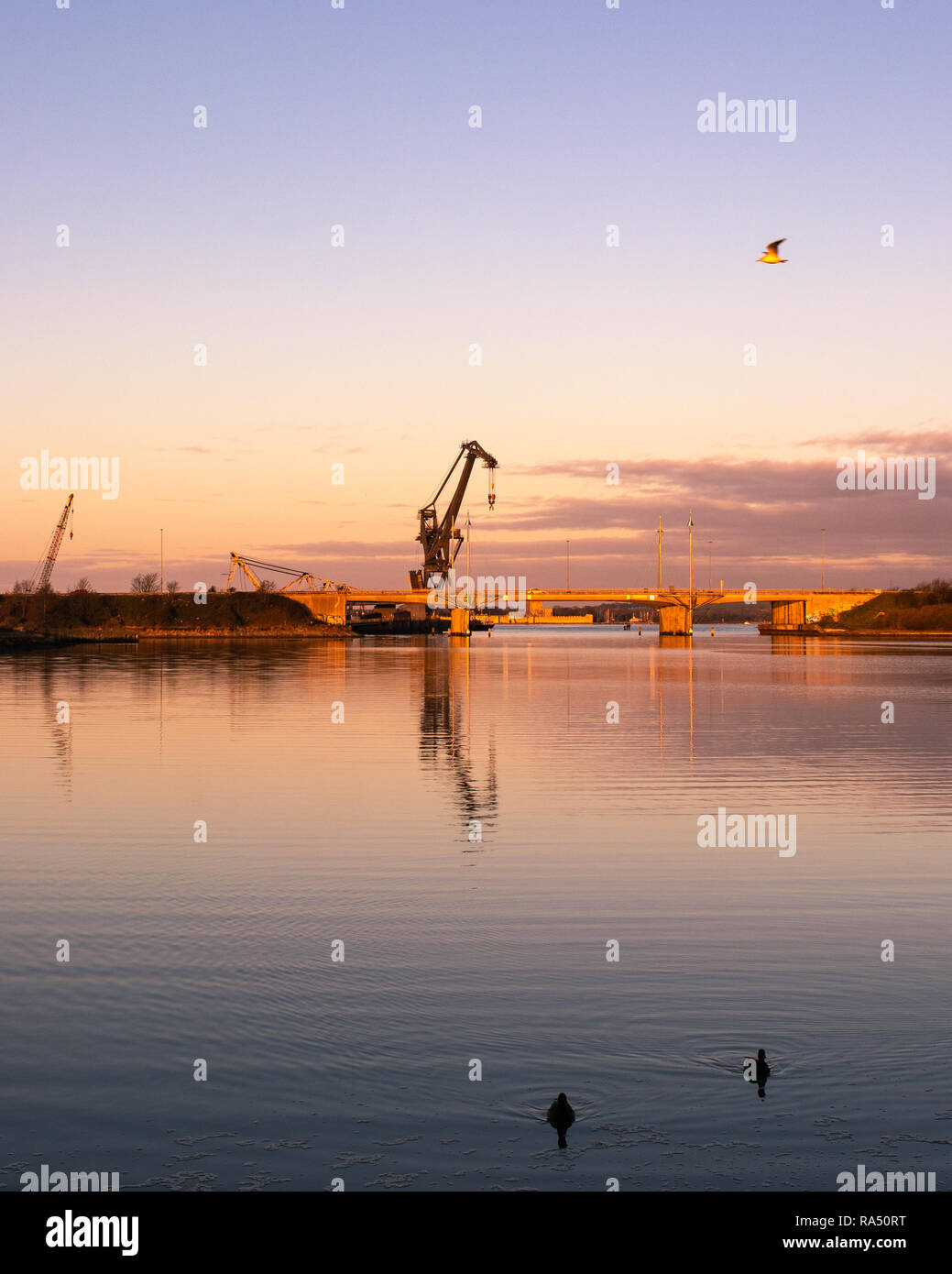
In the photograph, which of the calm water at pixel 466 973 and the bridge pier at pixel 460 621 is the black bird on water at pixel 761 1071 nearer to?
the calm water at pixel 466 973

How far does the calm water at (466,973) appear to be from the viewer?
311 inches

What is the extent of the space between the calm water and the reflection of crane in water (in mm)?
257

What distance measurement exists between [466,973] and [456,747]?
22561 mm

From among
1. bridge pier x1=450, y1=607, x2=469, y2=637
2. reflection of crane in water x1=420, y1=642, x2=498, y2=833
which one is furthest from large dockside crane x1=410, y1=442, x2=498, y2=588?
reflection of crane in water x1=420, y1=642, x2=498, y2=833

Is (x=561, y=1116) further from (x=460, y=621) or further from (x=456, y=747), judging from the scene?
(x=460, y=621)

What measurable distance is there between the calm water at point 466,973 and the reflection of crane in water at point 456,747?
0.84 feet

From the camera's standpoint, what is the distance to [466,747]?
34406 millimetres

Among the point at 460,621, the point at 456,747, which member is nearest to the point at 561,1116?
the point at 456,747

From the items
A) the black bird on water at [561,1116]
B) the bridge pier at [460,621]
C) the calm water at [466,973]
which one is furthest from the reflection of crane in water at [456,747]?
the bridge pier at [460,621]

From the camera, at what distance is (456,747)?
3456cm

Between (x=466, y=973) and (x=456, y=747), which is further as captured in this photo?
(x=456, y=747)

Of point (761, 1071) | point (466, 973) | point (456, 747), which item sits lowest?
point (456, 747)
